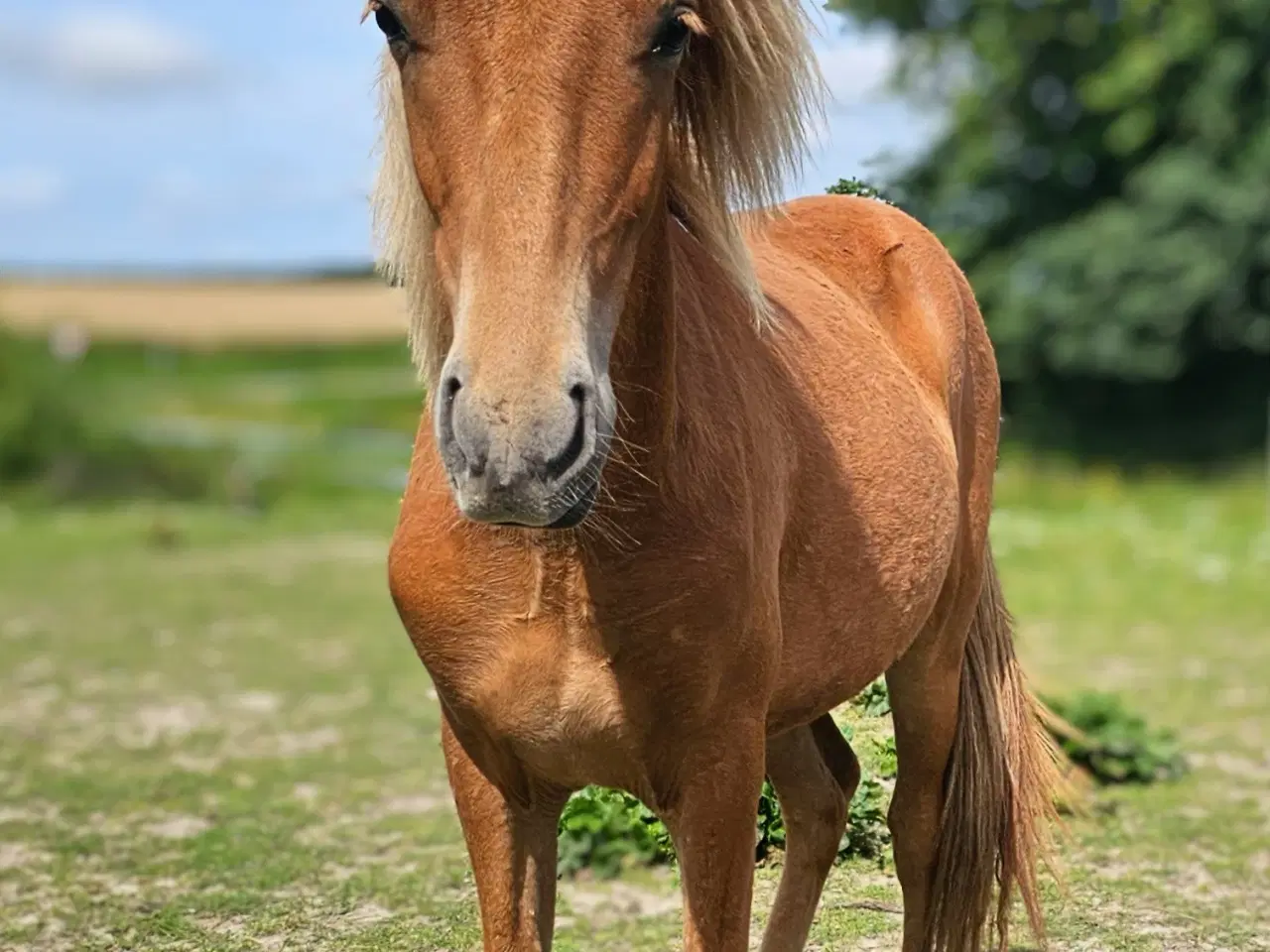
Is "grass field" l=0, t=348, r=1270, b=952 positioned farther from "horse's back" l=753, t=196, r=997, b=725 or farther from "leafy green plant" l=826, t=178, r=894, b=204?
"leafy green plant" l=826, t=178, r=894, b=204

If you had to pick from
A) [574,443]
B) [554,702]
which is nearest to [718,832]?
[554,702]

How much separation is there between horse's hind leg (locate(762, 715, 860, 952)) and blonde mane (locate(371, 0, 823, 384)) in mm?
1250

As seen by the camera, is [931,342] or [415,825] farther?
[415,825]

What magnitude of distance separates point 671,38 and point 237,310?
4354cm

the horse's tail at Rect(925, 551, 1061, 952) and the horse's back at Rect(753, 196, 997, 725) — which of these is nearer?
the horse's back at Rect(753, 196, 997, 725)

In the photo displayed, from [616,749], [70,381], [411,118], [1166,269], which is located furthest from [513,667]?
[70,381]

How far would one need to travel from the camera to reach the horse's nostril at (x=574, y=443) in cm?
175

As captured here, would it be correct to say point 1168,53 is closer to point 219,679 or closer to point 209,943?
point 219,679

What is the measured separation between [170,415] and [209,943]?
28.9 metres

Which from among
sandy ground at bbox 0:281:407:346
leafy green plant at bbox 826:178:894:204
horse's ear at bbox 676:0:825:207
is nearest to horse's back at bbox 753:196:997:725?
leafy green plant at bbox 826:178:894:204

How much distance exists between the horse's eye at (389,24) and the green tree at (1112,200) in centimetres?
1490

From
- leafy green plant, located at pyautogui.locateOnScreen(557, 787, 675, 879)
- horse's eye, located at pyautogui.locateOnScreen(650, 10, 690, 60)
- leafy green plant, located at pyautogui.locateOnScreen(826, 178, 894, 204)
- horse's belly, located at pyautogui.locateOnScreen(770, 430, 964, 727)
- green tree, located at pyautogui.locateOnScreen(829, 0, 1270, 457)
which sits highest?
green tree, located at pyautogui.locateOnScreen(829, 0, 1270, 457)

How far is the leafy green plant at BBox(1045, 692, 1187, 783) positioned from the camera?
5.86 metres

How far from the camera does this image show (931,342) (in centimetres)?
352
